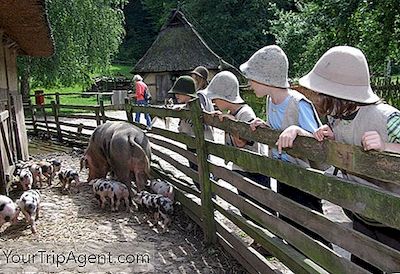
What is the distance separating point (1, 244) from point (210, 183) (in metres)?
2.20

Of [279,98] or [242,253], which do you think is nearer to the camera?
[279,98]

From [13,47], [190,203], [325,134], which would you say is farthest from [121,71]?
[325,134]

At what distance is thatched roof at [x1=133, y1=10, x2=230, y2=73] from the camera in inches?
1173

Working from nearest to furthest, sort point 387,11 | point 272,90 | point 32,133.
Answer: point 272,90
point 387,11
point 32,133

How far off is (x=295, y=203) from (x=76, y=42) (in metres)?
21.9

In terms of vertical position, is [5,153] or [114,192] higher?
[5,153]

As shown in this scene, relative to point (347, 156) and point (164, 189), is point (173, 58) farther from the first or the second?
point (347, 156)

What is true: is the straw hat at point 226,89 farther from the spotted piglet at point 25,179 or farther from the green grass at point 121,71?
the green grass at point 121,71

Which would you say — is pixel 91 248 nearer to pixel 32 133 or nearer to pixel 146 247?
pixel 146 247

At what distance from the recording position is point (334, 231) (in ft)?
9.56

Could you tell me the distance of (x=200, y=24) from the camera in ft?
135

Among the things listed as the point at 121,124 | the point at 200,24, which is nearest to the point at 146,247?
the point at 121,124

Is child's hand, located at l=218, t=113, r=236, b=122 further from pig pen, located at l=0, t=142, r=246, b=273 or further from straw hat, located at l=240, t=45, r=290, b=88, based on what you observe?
pig pen, located at l=0, t=142, r=246, b=273

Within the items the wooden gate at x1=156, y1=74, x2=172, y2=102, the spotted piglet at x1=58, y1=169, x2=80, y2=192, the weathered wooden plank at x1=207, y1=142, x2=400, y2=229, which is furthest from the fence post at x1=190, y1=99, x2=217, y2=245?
the wooden gate at x1=156, y1=74, x2=172, y2=102
